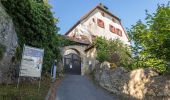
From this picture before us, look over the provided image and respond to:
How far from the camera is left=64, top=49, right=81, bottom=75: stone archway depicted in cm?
3388

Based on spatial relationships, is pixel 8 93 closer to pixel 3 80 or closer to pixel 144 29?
pixel 3 80

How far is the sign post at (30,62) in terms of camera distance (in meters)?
13.6

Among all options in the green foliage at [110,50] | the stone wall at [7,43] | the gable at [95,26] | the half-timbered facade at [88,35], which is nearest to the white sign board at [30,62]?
the stone wall at [7,43]

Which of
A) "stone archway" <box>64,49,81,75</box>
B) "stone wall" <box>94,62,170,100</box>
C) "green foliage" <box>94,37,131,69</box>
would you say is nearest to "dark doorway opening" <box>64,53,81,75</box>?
"stone archway" <box>64,49,81,75</box>

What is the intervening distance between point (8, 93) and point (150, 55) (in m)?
8.59

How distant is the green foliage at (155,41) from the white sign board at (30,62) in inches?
241

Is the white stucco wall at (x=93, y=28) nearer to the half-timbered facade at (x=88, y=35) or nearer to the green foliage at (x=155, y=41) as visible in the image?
the half-timbered facade at (x=88, y=35)

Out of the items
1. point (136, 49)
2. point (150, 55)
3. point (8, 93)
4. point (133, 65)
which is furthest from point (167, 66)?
point (8, 93)

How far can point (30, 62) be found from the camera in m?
13.8

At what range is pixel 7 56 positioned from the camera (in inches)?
556

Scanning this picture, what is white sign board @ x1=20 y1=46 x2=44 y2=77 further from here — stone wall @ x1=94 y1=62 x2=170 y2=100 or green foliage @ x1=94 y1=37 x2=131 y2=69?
green foliage @ x1=94 y1=37 x2=131 y2=69

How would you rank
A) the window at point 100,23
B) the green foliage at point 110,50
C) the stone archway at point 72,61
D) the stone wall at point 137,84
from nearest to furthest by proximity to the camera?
the stone wall at point 137,84, the green foliage at point 110,50, the stone archway at point 72,61, the window at point 100,23

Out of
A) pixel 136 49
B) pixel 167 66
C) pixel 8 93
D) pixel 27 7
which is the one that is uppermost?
pixel 27 7

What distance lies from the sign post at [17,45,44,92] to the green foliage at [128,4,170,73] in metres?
6.13
